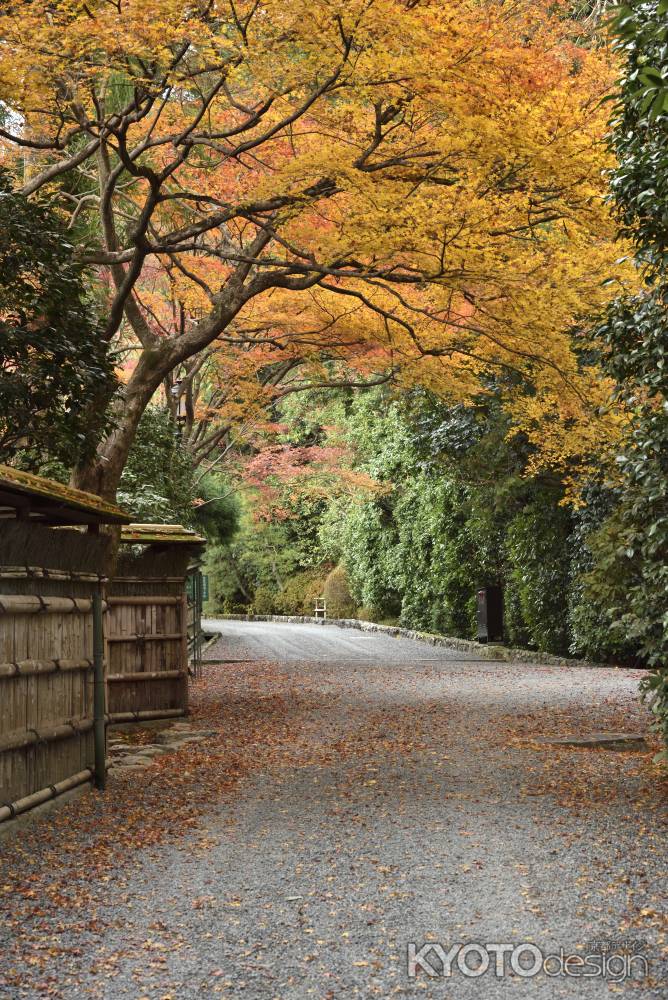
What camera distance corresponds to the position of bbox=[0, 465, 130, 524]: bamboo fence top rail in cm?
642

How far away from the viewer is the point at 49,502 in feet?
24.0

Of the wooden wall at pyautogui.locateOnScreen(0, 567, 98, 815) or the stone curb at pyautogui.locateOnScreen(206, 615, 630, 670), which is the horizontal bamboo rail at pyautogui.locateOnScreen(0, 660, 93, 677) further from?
the stone curb at pyautogui.locateOnScreen(206, 615, 630, 670)

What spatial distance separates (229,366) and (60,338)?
12283 millimetres

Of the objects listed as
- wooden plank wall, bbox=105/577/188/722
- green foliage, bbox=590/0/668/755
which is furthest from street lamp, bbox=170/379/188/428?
green foliage, bbox=590/0/668/755

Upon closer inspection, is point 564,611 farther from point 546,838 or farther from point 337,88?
point 546,838

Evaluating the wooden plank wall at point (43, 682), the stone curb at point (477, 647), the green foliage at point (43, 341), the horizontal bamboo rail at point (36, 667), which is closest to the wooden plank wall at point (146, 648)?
the green foliage at point (43, 341)

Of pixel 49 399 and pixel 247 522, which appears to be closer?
pixel 49 399

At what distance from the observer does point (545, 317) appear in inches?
487

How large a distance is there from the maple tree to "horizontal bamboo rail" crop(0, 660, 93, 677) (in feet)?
8.77

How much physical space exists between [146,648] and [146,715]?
726mm

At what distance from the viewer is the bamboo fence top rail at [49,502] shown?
6.42 metres

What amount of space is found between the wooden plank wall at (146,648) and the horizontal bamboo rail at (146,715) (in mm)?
10

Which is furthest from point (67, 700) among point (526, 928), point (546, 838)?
point (526, 928)

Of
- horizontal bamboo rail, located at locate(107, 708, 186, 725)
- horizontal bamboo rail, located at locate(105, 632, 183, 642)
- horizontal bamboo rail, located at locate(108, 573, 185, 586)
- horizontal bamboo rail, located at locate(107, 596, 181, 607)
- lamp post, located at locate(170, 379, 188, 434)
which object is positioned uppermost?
lamp post, located at locate(170, 379, 188, 434)
